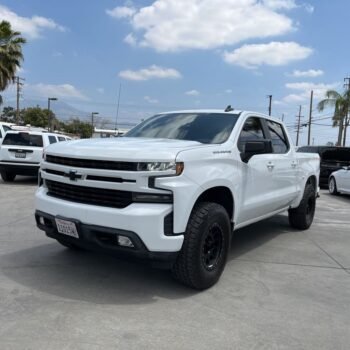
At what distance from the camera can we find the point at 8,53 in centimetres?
3067

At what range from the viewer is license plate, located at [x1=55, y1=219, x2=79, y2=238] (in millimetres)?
4059

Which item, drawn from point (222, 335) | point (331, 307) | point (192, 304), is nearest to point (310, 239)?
point (331, 307)

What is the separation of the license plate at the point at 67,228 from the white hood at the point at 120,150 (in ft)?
2.11

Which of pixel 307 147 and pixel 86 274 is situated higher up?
pixel 307 147

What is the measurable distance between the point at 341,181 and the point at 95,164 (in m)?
11.1

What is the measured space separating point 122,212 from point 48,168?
1.23m

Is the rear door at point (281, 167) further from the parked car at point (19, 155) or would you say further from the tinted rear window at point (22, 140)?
the tinted rear window at point (22, 140)

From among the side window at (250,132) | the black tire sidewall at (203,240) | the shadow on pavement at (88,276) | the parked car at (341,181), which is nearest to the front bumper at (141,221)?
the black tire sidewall at (203,240)

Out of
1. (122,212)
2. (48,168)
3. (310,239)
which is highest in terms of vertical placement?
(48,168)

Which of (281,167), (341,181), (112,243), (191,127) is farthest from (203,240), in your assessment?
(341,181)

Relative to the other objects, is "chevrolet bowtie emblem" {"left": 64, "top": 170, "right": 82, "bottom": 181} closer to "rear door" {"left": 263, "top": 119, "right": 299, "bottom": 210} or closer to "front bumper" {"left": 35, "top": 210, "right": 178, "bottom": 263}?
"front bumper" {"left": 35, "top": 210, "right": 178, "bottom": 263}

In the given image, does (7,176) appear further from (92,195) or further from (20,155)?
(92,195)

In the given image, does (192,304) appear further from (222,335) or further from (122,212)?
(122,212)

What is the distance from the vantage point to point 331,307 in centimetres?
407
